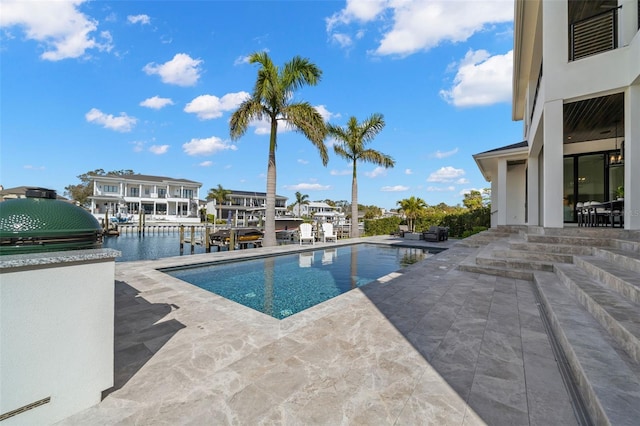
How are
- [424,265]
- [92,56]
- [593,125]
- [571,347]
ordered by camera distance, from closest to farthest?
1. [571,347]
2. [424,265]
3. [593,125]
4. [92,56]

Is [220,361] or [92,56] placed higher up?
[92,56]

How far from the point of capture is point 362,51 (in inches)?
650

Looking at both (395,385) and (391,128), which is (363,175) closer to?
(391,128)

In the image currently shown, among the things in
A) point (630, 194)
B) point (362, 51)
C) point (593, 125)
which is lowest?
point (630, 194)

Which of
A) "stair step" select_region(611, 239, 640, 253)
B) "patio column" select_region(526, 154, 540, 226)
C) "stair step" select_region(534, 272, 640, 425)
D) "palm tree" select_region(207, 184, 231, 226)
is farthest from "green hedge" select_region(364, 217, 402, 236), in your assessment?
"palm tree" select_region(207, 184, 231, 226)

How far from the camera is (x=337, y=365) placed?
231cm

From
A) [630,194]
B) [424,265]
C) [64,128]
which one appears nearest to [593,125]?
[630,194]

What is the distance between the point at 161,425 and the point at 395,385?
1.67 meters

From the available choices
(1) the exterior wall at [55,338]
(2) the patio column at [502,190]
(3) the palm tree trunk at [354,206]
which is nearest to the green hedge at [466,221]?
(2) the patio column at [502,190]

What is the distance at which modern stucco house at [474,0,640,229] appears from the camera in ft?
17.2

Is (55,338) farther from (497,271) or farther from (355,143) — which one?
(355,143)

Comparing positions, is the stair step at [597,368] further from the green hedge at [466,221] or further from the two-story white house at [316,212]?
the two-story white house at [316,212]

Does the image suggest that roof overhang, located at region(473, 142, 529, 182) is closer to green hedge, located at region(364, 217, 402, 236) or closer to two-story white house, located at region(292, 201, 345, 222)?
green hedge, located at region(364, 217, 402, 236)

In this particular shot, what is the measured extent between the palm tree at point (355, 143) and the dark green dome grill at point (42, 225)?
49.6 feet
